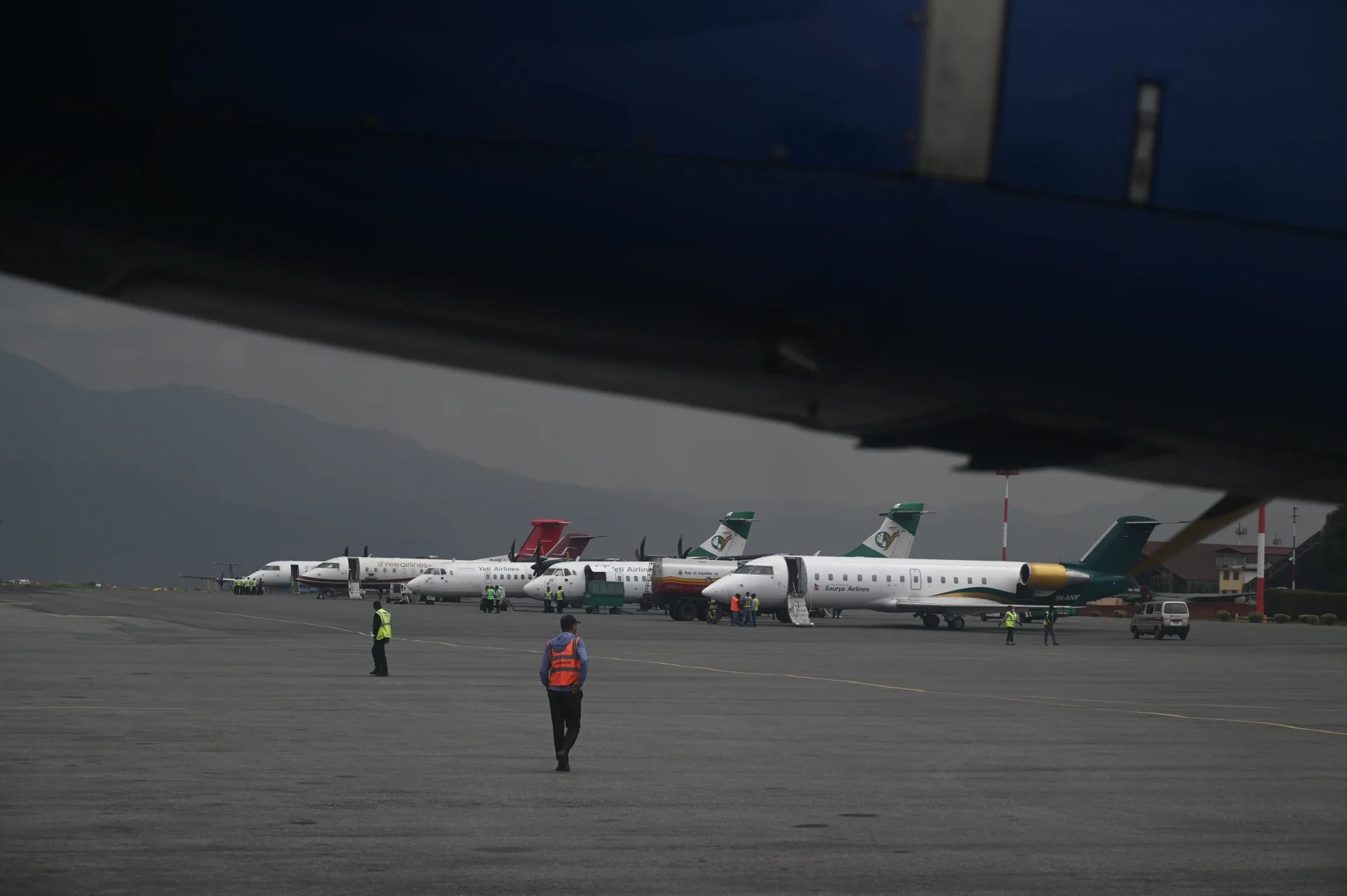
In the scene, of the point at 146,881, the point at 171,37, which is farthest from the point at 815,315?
the point at 146,881

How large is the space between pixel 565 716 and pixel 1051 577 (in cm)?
5189

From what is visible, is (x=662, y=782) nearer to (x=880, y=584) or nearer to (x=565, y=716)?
(x=565, y=716)

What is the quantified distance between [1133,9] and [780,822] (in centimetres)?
959

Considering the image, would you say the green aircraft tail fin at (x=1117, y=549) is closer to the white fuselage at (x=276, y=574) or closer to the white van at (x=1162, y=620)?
the white van at (x=1162, y=620)

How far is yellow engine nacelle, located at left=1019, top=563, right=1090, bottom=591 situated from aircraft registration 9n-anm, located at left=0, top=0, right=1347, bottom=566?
6152cm

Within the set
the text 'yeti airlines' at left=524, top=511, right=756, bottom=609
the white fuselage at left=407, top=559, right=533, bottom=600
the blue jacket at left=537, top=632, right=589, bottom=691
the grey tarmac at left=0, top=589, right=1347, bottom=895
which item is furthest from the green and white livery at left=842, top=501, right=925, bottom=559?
the blue jacket at left=537, top=632, right=589, bottom=691

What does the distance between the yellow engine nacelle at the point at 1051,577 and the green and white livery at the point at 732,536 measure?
89.4 feet

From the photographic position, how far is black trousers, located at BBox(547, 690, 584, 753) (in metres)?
15.2

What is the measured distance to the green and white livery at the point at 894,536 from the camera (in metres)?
74.7

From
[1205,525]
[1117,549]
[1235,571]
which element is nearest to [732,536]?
[1117,549]

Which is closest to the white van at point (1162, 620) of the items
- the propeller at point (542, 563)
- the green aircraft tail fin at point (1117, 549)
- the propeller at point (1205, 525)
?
the green aircraft tail fin at point (1117, 549)

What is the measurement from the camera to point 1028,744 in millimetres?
18422

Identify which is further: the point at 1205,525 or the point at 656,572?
the point at 656,572

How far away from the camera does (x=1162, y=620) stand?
56.8 m
